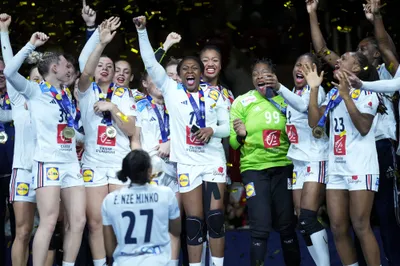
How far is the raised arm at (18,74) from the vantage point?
7539 mm

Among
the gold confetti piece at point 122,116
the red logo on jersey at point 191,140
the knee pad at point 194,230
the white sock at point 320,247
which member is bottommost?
the white sock at point 320,247

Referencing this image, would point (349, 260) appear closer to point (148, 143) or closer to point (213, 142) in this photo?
point (213, 142)

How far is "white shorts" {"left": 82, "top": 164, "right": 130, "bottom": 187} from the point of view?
8062 millimetres

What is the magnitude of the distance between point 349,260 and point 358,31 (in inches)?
168

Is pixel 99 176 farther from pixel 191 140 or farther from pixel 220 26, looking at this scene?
pixel 220 26

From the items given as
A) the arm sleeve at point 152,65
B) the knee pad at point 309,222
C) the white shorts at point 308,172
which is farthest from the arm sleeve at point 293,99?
the arm sleeve at point 152,65

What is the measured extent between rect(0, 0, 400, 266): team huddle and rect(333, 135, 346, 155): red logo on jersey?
10 mm

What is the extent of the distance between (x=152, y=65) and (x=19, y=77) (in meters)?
1.08

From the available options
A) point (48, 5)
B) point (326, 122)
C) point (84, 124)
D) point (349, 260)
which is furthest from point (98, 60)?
point (48, 5)

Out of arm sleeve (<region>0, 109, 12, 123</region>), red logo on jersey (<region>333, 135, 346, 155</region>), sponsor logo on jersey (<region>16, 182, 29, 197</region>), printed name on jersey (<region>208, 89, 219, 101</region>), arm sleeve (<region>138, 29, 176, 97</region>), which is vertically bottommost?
sponsor logo on jersey (<region>16, 182, 29, 197</region>)

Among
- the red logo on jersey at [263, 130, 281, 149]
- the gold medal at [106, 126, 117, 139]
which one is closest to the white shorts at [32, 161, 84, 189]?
the gold medal at [106, 126, 117, 139]

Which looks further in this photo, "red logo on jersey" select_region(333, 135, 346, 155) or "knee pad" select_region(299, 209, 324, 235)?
"knee pad" select_region(299, 209, 324, 235)

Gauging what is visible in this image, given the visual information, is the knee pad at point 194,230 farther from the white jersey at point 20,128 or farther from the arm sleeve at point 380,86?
the arm sleeve at point 380,86

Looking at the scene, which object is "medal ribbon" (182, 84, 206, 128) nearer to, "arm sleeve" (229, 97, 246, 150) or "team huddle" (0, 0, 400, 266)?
"team huddle" (0, 0, 400, 266)
